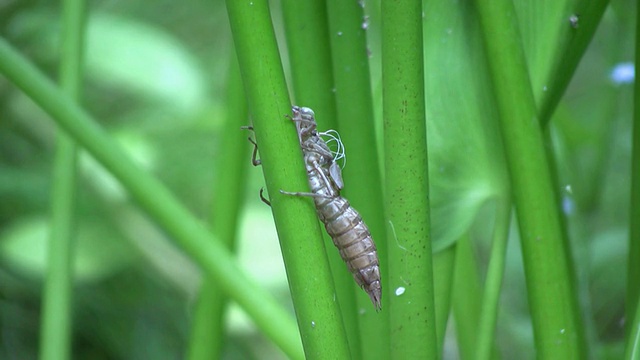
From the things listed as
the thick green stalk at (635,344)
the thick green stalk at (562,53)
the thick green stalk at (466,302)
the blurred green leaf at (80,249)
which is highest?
the blurred green leaf at (80,249)

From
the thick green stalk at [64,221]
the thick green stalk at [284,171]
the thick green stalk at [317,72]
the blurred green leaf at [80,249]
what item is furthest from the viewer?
the blurred green leaf at [80,249]

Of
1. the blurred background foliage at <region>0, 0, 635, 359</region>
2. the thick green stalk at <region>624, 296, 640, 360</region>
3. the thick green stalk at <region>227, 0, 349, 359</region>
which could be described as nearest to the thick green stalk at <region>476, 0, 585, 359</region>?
the thick green stalk at <region>624, 296, 640, 360</region>

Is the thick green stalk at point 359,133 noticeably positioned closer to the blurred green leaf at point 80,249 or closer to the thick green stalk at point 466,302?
the thick green stalk at point 466,302

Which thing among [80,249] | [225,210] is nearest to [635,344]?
[225,210]

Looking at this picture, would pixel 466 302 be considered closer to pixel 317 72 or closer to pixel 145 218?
pixel 317 72

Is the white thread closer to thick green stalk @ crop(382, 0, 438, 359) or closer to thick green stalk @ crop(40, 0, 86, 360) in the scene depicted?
thick green stalk @ crop(382, 0, 438, 359)

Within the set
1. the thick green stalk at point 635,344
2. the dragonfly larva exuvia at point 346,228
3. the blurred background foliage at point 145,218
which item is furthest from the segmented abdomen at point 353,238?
the blurred background foliage at point 145,218
